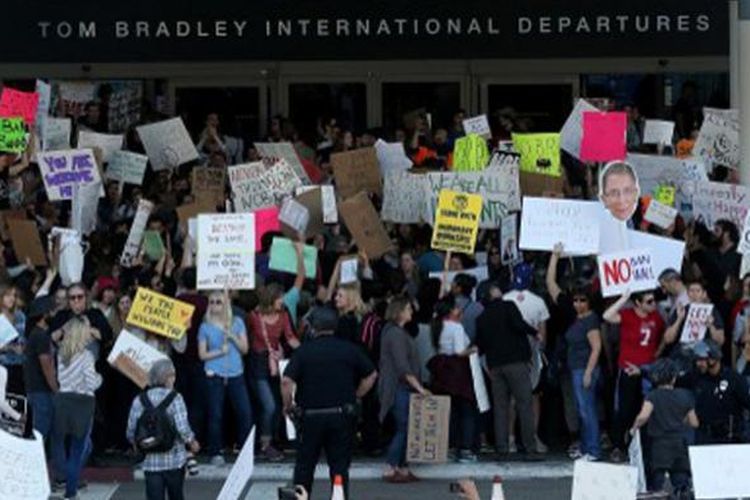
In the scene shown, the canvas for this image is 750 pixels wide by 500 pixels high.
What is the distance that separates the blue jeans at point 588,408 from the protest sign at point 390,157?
3.68 meters

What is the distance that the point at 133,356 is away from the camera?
17.2 meters

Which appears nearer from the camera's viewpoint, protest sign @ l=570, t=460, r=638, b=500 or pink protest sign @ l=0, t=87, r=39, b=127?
protest sign @ l=570, t=460, r=638, b=500

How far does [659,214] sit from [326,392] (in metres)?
5.13

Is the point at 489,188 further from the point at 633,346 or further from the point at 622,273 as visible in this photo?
the point at 633,346

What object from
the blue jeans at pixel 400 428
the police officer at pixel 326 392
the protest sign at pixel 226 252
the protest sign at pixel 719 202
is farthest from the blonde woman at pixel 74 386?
the protest sign at pixel 719 202

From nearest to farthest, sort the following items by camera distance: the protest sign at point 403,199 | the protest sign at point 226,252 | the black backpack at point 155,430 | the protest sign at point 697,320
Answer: the black backpack at point 155,430 → the protest sign at point 697,320 → the protest sign at point 226,252 → the protest sign at point 403,199

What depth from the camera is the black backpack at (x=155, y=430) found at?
14.1 meters

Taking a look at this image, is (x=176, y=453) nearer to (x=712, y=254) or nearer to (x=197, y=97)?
(x=712, y=254)

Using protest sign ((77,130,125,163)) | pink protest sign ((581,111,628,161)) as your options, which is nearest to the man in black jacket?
pink protest sign ((581,111,628,161))

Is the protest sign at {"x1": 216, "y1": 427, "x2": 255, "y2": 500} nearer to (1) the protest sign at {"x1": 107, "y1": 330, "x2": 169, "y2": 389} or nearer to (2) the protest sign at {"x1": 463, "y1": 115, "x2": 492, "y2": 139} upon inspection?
(1) the protest sign at {"x1": 107, "y1": 330, "x2": 169, "y2": 389}

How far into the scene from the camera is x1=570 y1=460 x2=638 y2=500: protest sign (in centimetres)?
1177

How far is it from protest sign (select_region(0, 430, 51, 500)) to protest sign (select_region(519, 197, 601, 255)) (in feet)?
24.6

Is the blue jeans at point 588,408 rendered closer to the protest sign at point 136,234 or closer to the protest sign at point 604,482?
the protest sign at point 136,234

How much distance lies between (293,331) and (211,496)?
166 centimetres
